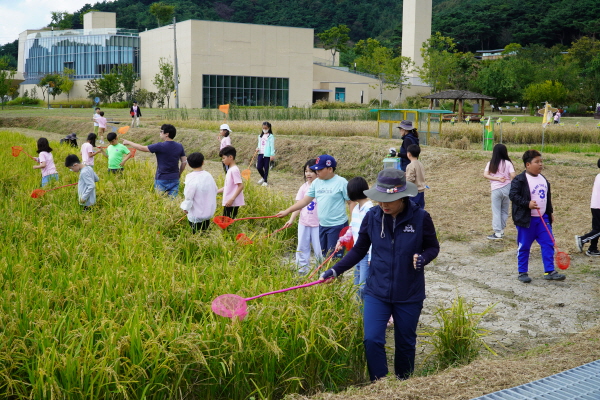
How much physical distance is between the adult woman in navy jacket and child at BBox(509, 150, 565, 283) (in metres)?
3.09

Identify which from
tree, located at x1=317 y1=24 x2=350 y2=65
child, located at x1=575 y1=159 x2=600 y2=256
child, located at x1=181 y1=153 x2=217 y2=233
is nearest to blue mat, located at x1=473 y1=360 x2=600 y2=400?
→ child, located at x1=181 y1=153 x2=217 y2=233

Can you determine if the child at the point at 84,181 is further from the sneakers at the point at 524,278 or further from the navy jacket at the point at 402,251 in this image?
the sneakers at the point at 524,278

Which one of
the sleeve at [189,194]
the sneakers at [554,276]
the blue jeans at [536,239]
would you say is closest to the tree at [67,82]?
the sleeve at [189,194]

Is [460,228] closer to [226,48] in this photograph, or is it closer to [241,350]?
[241,350]

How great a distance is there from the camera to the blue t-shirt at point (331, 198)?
229 inches

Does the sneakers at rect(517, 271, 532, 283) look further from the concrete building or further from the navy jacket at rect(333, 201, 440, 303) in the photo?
the concrete building

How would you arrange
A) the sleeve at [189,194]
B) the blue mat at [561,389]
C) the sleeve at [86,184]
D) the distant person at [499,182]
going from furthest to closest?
the distant person at [499,182], the sleeve at [86,184], the sleeve at [189,194], the blue mat at [561,389]

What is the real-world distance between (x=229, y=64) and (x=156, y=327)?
54.0 metres

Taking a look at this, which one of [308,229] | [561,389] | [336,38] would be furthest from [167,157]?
[336,38]

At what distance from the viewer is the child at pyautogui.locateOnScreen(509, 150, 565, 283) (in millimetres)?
6578

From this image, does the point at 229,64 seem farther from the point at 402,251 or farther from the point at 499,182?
the point at 402,251

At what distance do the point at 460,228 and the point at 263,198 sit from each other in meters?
3.06

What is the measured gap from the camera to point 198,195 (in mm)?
6594

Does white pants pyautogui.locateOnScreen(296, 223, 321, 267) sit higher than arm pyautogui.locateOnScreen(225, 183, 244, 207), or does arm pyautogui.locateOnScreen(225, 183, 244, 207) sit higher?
arm pyautogui.locateOnScreen(225, 183, 244, 207)
